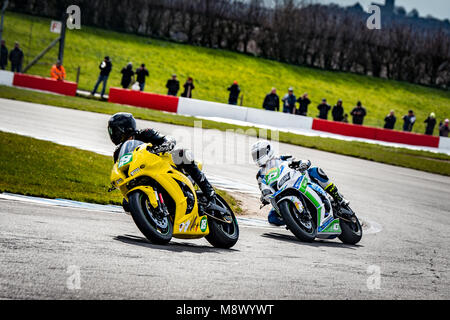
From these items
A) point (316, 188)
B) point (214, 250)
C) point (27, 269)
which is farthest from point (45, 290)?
point (316, 188)

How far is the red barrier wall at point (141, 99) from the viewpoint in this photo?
97.7 ft

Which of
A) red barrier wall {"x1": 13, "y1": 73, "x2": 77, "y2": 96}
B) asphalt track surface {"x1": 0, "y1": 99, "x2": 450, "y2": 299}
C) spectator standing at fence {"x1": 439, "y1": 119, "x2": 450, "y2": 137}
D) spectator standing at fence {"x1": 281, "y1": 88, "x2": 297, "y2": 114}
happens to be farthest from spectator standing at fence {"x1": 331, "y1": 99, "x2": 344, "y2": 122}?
asphalt track surface {"x1": 0, "y1": 99, "x2": 450, "y2": 299}

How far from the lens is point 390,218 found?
1213 centimetres

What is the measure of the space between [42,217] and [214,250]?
2127 mm

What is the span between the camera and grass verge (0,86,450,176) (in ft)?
76.7

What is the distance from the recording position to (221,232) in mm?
7637

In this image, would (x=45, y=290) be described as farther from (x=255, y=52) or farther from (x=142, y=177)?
(x=255, y=52)

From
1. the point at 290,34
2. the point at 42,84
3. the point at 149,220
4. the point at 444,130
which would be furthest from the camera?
the point at 290,34

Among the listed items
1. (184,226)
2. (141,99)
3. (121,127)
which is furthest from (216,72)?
(184,226)

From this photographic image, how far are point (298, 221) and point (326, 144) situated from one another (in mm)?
17008

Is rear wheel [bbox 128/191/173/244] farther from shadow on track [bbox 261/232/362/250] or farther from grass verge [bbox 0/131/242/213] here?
grass verge [bbox 0/131/242/213]

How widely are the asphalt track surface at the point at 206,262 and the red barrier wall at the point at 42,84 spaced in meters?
21.2

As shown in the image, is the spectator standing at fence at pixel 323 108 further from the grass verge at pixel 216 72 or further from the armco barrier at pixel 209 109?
the grass verge at pixel 216 72

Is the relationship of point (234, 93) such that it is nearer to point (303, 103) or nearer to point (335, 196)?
point (303, 103)
